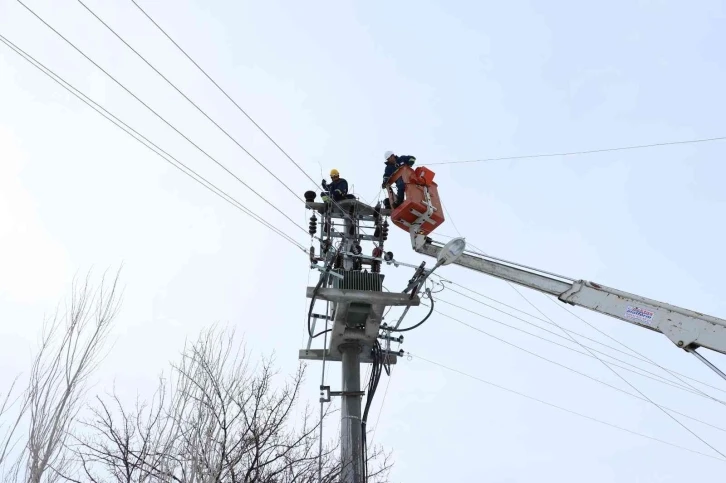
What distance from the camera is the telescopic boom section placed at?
8.39 metres

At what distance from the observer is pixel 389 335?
1205 centimetres

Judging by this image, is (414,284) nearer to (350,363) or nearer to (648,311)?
(350,363)

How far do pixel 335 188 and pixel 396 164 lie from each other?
143cm

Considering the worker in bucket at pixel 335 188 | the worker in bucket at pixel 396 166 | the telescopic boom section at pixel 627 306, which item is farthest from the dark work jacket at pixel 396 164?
the telescopic boom section at pixel 627 306

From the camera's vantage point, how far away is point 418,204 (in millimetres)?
11172

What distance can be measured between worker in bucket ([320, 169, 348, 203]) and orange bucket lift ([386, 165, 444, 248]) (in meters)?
1.20

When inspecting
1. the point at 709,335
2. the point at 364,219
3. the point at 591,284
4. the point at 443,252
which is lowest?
the point at 709,335

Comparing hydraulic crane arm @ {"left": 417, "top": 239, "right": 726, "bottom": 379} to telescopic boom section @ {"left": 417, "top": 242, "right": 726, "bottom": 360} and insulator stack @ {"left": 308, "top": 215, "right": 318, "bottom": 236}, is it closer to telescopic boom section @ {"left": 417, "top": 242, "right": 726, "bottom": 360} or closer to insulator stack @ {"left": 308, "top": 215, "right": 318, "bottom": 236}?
telescopic boom section @ {"left": 417, "top": 242, "right": 726, "bottom": 360}

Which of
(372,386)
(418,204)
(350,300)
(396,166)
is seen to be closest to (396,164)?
(396,166)

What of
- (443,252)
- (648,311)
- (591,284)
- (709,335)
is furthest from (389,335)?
(709,335)

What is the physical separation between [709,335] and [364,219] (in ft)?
20.9

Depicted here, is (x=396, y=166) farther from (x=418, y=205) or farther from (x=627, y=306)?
(x=627, y=306)

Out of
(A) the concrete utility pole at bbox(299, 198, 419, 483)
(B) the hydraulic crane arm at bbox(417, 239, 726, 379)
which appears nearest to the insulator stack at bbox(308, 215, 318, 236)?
(A) the concrete utility pole at bbox(299, 198, 419, 483)

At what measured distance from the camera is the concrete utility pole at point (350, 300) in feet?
36.2
